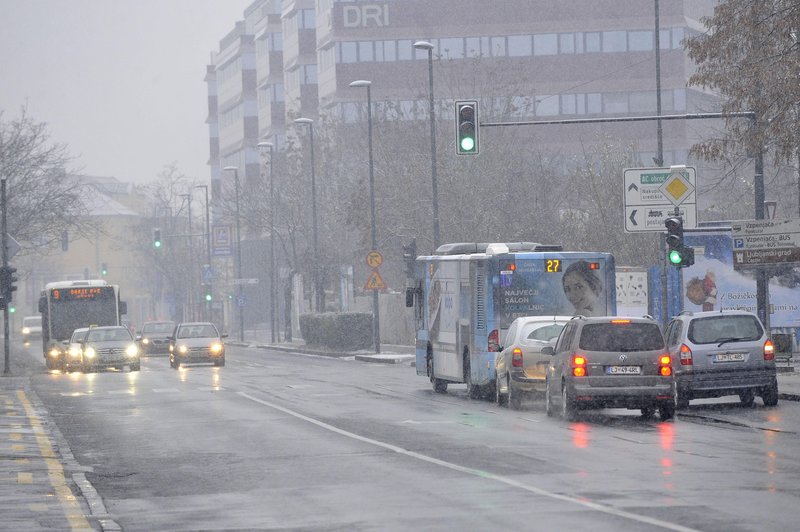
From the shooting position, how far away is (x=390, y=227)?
6738 cm

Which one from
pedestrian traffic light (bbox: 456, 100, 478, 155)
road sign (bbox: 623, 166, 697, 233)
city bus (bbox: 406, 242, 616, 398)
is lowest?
city bus (bbox: 406, 242, 616, 398)

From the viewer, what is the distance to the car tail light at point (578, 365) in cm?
2419

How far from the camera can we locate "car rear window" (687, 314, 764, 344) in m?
26.2

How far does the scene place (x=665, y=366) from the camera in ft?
79.3

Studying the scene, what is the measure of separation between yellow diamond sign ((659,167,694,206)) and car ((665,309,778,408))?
859 cm

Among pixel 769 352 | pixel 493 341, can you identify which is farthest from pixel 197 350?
pixel 769 352

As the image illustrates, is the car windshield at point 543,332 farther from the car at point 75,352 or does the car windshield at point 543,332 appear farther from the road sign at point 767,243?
the car at point 75,352

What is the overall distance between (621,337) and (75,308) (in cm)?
3743

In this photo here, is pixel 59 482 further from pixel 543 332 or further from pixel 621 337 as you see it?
pixel 543 332

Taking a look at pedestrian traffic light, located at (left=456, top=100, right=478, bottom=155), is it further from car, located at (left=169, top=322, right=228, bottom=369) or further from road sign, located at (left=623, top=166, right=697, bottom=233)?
car, located at (left=169, top=322, right=228, bottom=369)

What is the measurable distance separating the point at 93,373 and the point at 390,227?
1988cm

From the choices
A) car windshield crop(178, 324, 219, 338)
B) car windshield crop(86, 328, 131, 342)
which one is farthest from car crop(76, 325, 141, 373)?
car windshield crop(178, 324, 219, 338)

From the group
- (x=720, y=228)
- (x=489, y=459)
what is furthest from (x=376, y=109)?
(x=489, y=459)

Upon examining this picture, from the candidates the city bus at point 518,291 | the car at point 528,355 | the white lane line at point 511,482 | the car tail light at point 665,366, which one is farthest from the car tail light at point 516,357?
the white lane line at point 511,482
